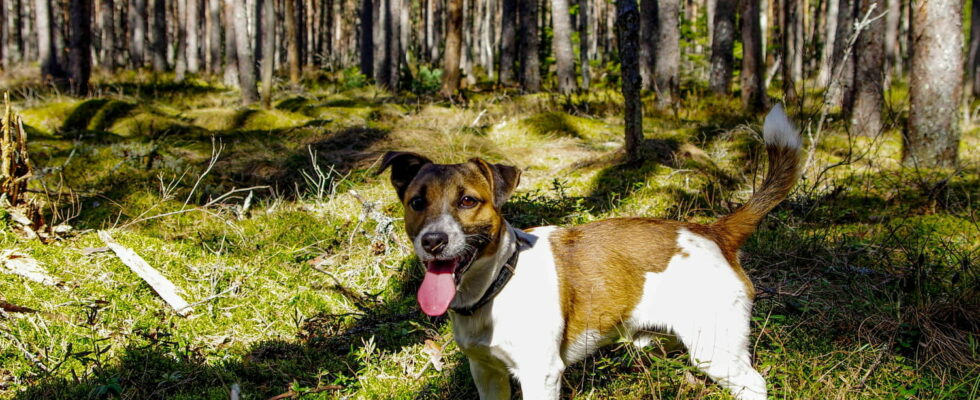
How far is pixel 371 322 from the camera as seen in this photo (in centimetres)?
455

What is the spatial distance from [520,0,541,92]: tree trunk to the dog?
38.8 ft

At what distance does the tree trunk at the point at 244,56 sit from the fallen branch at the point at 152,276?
8008mm

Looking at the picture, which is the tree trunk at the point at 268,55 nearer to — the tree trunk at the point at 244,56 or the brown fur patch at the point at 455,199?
the tree trunk at the point at 244,56

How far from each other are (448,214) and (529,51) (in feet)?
43.7

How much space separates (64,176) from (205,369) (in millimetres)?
3823

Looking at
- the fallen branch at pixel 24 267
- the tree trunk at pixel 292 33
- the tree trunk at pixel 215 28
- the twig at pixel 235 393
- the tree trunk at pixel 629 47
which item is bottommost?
the twig at pixel 235 393

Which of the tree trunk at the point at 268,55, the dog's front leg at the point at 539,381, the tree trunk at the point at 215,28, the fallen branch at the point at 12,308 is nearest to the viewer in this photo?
the dog's front leg at the point at 539,381

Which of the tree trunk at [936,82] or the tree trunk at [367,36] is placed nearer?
the tree trunk at [936,82]

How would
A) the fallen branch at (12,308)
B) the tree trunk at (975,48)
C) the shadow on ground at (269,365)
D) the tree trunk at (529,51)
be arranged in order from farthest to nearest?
the tree trunk at (975,48) < the tree trunk at (529,51) < the fallen branch at (12,308) < the shadow on ground at (269,365)

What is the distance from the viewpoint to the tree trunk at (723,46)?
1220 cm

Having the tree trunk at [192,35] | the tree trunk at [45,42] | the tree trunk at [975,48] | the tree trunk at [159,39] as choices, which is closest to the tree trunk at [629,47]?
the tree trunk at [45,42]

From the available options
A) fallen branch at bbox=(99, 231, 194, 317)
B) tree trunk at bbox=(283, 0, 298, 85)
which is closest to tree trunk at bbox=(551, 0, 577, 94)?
tree trunk at bbox=(283, 0, 298, 85)

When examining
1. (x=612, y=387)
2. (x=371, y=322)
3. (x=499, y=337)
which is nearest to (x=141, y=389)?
(x=371, y=322)

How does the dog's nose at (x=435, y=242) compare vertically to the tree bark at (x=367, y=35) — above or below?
below
